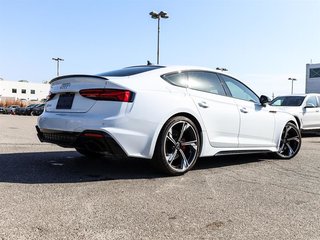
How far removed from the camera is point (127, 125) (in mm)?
4547

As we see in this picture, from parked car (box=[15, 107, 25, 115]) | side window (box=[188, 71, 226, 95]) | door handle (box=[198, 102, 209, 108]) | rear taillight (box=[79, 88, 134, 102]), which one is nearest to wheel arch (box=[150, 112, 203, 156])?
door handle (box=[198, 102, 209, 108])

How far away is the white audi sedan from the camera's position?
4.56 meters

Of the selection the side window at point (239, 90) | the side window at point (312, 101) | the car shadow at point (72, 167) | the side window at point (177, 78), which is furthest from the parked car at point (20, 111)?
the side window at point (177, 78)

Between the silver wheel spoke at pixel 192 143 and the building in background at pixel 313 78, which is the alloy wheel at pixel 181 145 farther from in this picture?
the building in background at pixel 313 78

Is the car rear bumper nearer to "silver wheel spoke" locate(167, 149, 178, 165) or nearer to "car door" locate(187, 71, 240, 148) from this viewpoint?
"silver wheel spoke" locate(167, 149, 178, 165)

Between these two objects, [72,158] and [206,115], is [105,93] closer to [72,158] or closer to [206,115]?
[206,115]

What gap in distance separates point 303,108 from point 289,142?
226 inches

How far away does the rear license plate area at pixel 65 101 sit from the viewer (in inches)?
194

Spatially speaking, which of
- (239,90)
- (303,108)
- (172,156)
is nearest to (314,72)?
(303,108)

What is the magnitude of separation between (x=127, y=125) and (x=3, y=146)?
13.5ft

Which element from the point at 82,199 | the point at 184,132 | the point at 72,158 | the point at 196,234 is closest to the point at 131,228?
the point at 196,234

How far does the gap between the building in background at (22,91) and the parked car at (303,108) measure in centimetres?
9436

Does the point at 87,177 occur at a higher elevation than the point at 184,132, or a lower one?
lower

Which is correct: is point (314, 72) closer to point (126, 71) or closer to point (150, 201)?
point (126, 71)
